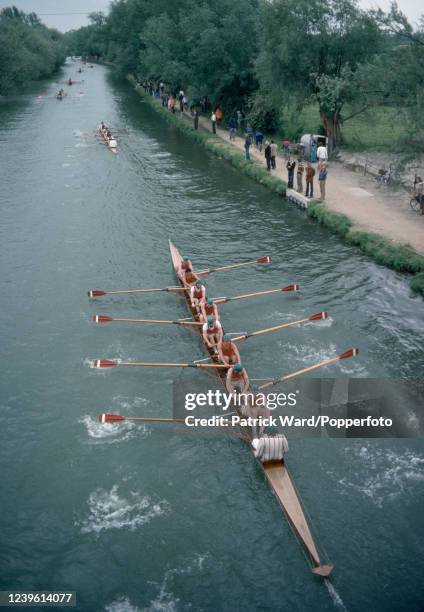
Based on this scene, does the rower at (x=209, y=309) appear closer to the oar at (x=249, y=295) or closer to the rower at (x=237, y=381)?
the oar at (x=249, y=295)

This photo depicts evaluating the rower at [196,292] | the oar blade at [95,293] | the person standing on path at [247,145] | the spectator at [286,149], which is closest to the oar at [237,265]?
the rower at [196,292]

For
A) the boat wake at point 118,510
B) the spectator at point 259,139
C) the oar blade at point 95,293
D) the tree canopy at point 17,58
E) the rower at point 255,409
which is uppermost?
the tree canopy at point 17,58

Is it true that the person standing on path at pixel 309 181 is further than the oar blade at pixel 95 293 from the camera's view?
Yes

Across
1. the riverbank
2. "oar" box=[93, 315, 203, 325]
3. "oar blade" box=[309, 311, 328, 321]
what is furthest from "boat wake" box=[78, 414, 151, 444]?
the riverbank

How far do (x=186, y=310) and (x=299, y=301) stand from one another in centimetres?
441

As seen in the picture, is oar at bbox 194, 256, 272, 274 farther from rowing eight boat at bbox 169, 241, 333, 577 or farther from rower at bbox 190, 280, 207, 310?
rowing eight boat at bbox 169, 241, 333, 577

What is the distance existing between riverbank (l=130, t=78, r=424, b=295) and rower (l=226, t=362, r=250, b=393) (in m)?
9.17

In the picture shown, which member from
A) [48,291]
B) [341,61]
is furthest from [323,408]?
[341,61]

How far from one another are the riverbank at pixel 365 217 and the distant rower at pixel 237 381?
9.17 meters

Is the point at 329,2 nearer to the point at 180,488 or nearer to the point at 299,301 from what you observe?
the point at 299,301

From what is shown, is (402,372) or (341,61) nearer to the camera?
(402,372)

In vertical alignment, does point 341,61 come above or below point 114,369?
above

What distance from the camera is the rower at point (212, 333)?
16.0 m

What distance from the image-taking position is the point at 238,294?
A: 20.7 metres
